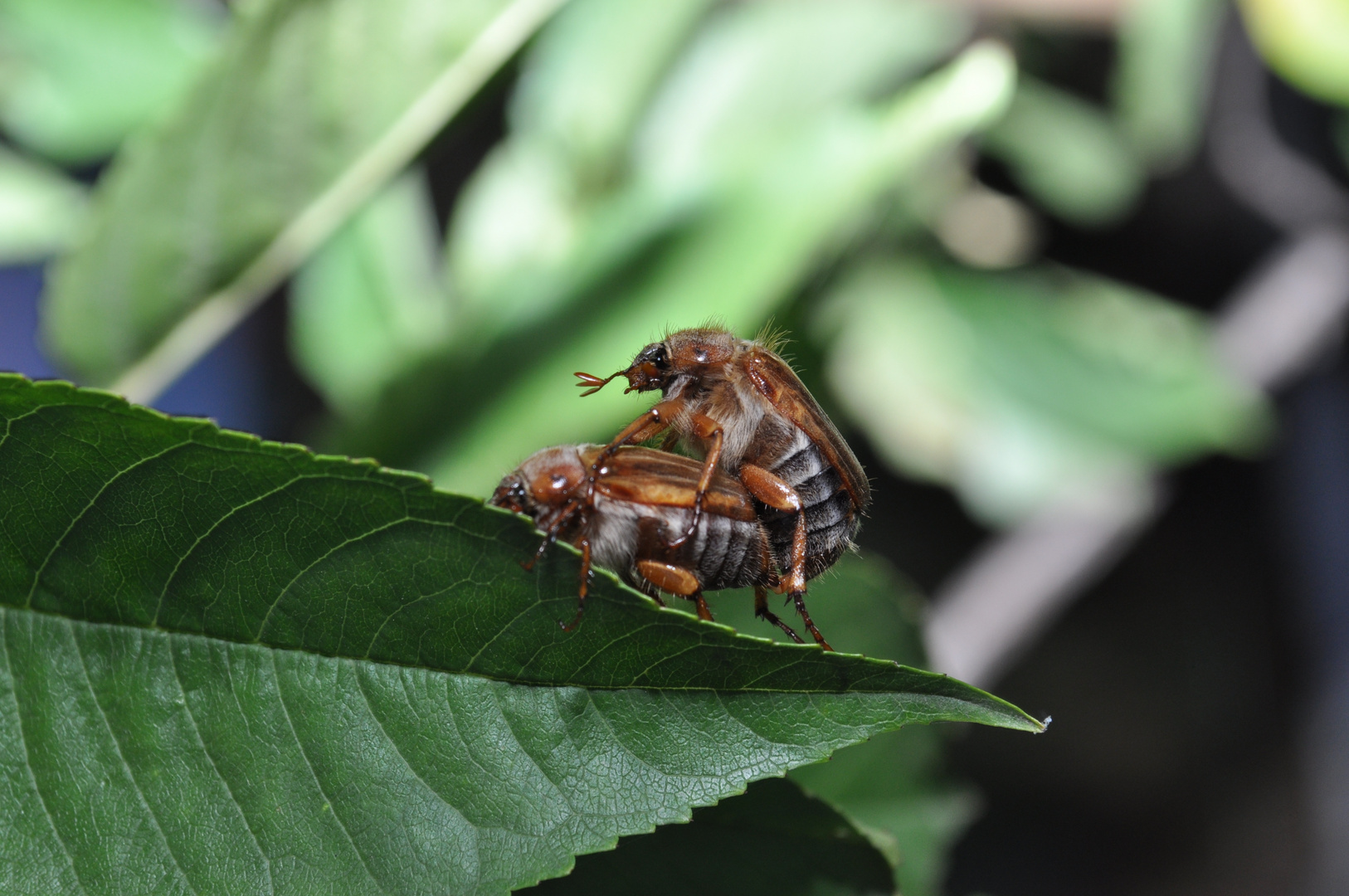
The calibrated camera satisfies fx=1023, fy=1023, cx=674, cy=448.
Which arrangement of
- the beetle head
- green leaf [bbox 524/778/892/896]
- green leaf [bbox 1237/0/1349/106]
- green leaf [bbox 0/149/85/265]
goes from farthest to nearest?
green leaf [bbox 1237/0/1349/106] → green leaf [bbox 0/149/85/265] → the beetle head → green leaf [bbox 524/778/892/896]

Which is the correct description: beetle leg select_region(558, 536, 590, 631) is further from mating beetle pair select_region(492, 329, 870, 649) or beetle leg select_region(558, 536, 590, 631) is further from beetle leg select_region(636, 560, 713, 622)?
beetle leg select_region(636, 560, 713, 622)

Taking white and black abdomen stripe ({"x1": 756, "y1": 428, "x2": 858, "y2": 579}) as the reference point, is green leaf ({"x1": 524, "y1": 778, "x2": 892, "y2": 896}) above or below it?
below

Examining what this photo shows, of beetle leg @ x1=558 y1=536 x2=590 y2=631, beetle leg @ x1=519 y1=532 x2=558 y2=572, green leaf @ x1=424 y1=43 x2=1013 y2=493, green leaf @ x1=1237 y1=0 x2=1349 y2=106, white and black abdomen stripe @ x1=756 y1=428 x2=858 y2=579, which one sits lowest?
beetle leg @ x1=558 y1=536 x2=590 y2=631

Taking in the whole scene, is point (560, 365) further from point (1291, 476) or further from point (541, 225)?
point (1291, 476)

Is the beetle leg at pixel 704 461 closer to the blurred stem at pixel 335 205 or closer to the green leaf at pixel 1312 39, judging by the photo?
the blurred stem at pixel 335 205

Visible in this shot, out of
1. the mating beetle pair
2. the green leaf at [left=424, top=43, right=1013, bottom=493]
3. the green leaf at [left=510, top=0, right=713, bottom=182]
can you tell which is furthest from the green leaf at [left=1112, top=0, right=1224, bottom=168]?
the mating beetle pair

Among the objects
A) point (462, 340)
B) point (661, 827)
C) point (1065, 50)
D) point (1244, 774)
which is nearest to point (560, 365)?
point (462, 340)
